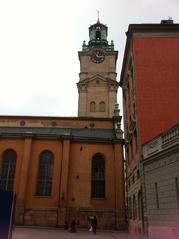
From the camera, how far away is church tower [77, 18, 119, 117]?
47.7 metres

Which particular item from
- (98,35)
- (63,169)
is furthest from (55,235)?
(98,35)

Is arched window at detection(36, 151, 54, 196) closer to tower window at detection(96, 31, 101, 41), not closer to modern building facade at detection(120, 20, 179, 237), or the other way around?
modern building facade at detection(120, 20, 179, 237)

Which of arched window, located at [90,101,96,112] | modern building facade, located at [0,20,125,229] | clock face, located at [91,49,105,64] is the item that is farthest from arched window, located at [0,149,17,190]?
clock face, located at [91,49,105,64]

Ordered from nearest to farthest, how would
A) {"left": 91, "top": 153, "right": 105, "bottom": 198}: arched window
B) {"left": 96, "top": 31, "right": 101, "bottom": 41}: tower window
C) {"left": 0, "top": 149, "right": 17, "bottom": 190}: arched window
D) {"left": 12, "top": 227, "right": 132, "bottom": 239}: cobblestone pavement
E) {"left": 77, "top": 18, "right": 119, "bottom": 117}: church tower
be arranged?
{"left": 12, "top": 227, "right": 132, "bottom": 239}: cobblestone pavement, {"left": 91, "top": 153, "right": 105, "bottom": 198}: arched window, {"left": 0, "top": 149, "right": 17, "bottom": 190}: arched window, {"left": 77, "top": 18, "right": 119, "bottom": 117}: church tower, {"left": 96, "top": 31, "right": 101, "bottom": 41}: tower window

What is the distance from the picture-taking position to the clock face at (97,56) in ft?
174

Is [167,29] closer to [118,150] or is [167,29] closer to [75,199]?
[118,150]

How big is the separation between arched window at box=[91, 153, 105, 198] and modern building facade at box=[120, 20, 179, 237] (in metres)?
6.29

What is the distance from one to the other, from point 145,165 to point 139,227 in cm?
561

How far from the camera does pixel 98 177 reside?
104 ft

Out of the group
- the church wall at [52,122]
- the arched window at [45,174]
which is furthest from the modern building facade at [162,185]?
the church wall at [52,122]

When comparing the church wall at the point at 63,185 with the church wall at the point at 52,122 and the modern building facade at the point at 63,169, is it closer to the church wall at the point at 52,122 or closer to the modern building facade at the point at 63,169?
the modern building facade at the point at 63,169

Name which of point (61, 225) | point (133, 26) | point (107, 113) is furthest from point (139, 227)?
point (107, 113)

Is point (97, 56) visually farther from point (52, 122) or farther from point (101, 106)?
point (52, 122)

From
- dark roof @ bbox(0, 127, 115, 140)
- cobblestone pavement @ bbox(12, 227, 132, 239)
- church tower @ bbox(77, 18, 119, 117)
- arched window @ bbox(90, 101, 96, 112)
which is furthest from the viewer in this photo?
arched window @ bbox(90, 101, 96, 112)
